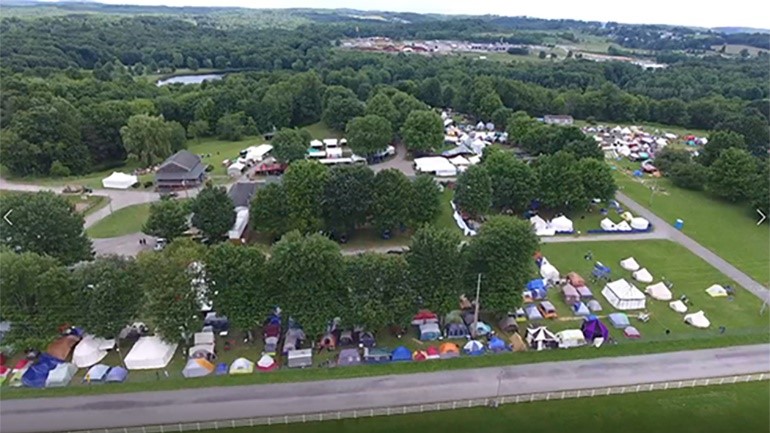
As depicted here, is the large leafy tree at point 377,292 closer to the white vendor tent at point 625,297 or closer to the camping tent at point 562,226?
the white vendor tent at point 625,297

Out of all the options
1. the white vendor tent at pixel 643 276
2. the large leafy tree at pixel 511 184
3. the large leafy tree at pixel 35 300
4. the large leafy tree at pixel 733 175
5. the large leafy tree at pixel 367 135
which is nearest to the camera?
the large leafy tree at pixel 35 300

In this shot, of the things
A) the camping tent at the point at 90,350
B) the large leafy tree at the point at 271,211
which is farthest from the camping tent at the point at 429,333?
the camping tent at the point at 90,350

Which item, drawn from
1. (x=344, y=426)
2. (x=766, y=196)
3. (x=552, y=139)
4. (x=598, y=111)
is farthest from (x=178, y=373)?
(x=598, y=111)

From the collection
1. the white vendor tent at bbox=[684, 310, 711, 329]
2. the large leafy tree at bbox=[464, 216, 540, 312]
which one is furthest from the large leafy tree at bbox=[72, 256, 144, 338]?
the white vendor tent at bbox=[684, 310, 711, 329]

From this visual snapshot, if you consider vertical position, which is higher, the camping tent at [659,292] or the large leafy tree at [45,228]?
the large leafy tree at [45,228]

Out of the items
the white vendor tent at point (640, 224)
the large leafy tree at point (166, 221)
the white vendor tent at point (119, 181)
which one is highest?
the large leafy tree at point (166, 221)

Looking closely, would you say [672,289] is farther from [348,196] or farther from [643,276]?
[348,196]

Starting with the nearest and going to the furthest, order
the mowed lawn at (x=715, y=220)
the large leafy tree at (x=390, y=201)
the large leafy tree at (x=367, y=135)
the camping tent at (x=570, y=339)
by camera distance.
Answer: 1. the camping tent at (x=570, y=339)
2. the large leafy tree at (x=390, y=201)
3. the mowed lawn at (x=715, y=220)
4. the large leafy tree at (x=367, y=135)
